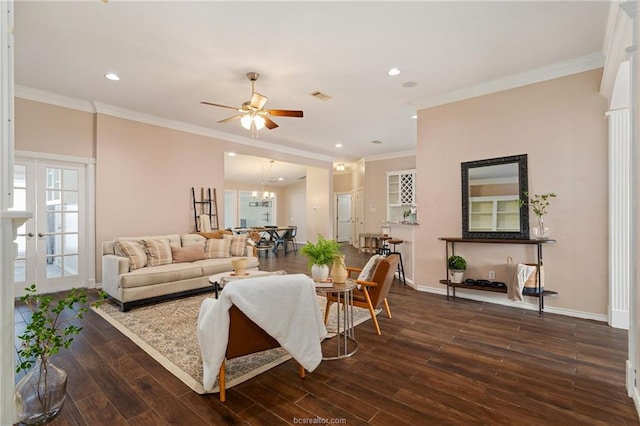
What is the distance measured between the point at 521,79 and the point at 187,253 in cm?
531

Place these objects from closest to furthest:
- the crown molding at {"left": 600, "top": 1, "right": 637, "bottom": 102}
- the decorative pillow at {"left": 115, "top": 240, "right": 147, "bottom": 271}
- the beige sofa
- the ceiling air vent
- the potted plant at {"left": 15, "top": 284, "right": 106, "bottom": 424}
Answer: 1. the potted plant at {"left": 15, "top": 284, "right": 106, "bottom": 424}
2. the crown molding at {"left": 600, "top": 1, "right": 637, "bottom": 102}
3. the beige sofa
4. the decorative pillow at {"left": 115, "top": 240, "right": 147, "bottom": 271}
5. the ceiling air vent

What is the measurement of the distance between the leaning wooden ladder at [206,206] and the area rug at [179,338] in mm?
2055

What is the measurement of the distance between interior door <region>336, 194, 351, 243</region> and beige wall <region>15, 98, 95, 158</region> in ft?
27.9

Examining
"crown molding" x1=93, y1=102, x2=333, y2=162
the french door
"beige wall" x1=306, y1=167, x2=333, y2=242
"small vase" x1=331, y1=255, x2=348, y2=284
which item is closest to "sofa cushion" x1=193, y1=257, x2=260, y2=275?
the french door

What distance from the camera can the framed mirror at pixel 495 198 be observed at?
3852 mm

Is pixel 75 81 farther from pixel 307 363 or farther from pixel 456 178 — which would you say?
pixel 456 178

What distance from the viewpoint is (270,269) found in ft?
21.2

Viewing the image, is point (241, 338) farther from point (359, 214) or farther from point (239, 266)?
point (359, 214)

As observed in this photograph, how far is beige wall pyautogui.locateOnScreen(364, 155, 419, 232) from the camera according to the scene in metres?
8.88

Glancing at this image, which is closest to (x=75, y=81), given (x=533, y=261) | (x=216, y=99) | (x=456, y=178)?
(x=216, y=99)

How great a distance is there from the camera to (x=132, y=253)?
415cm

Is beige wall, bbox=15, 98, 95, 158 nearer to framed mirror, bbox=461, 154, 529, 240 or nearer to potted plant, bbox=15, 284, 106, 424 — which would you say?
potted plant, bbox=15, 284, 106, 424

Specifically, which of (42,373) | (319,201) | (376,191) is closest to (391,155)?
(376,191)

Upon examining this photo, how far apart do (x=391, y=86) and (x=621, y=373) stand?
12.3 ft
